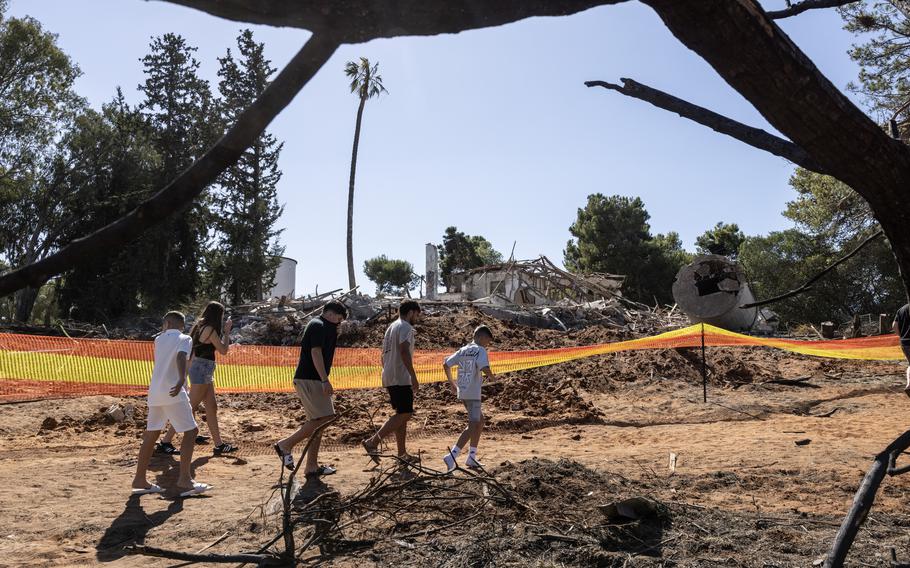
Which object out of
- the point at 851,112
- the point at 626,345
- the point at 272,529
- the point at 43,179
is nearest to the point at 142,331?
the point at 43,179

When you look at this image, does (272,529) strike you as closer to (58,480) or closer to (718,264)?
(58,480)

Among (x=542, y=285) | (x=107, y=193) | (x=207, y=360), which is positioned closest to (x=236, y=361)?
(x=207, y=360)

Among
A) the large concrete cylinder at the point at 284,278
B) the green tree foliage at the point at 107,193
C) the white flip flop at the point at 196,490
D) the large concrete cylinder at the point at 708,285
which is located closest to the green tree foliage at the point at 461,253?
the large concrete cylinder at the point at 284,278

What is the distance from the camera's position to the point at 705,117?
10.3 ft

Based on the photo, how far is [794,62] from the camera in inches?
89.8

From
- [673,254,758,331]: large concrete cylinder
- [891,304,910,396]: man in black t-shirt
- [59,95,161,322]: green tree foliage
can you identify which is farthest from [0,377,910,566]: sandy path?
[59,95,161,322]: green tree foliage

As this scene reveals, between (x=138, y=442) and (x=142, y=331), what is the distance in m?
14.8

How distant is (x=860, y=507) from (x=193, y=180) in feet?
8.23

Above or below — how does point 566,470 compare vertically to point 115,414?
above

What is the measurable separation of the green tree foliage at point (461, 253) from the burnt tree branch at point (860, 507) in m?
54.9

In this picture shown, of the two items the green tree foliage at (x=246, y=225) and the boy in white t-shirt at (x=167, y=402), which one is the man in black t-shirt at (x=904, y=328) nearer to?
the boy in white t-shirt at (x=167, y=402)

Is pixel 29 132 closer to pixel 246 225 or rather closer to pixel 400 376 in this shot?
pixel 246 225

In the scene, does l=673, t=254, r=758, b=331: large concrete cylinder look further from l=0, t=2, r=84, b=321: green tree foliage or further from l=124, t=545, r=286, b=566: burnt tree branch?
l=0, t=2, r=84, b=321: green tree foliage

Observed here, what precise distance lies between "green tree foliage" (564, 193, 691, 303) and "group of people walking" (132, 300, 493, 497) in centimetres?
3995
